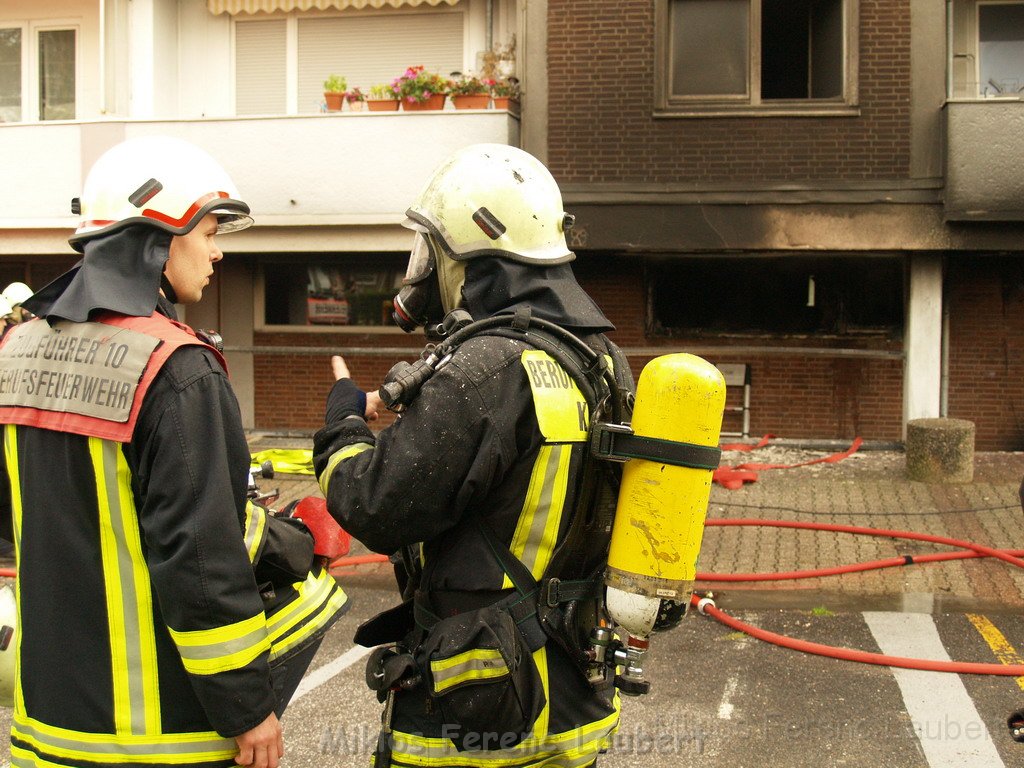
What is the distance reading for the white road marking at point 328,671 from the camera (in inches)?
196

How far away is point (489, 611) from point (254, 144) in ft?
34.9

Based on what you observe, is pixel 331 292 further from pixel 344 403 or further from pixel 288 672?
pixel 288 672

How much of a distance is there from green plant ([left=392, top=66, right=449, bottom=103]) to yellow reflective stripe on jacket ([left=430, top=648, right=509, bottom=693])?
10258 mm

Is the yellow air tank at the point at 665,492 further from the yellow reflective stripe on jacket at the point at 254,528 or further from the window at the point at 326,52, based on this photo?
the window at the point at 326,52

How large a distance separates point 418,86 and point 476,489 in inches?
401

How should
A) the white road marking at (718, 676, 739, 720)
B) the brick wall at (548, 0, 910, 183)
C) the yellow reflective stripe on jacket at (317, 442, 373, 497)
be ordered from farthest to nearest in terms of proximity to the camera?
1. the brick wall at (548, 0, 910, 183)
2. the white road marking at (718, 676, 739, 720)
3. the yellow reflective stripe on jacket at (317, 442, 373, 497)

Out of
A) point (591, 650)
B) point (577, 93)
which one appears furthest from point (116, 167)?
point (577, 93)

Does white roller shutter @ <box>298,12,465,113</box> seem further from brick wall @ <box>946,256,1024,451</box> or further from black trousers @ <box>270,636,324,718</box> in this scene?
black trousers @ <box>270,636,324,718</box>

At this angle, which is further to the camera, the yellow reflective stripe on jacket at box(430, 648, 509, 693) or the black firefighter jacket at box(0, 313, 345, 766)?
the yellow reflective stripe on jacket at box(430, 648, 509, 693)

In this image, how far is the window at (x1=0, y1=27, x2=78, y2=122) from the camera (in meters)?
13.9

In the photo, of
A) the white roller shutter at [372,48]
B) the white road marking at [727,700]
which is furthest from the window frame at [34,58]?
the white road marking at [727,700]

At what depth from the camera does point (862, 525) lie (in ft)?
26.8

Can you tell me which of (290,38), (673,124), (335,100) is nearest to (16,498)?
(673,124)

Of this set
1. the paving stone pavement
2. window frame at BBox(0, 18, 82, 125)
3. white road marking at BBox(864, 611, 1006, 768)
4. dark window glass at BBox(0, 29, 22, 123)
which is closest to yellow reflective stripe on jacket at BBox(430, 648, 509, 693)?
white road marking at BBox(864, 611, 1006, 768)
